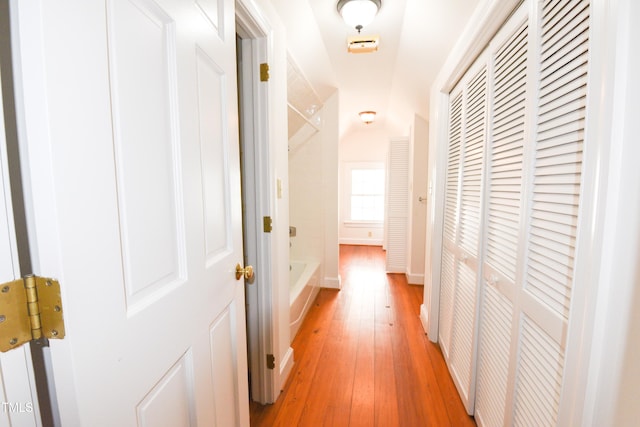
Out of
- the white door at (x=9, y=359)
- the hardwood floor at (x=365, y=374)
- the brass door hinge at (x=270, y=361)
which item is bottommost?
the hardwood floor at (x=365, y=374)

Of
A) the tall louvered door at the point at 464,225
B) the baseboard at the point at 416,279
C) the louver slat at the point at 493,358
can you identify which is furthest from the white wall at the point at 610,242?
the baseboard at the point at 416,279

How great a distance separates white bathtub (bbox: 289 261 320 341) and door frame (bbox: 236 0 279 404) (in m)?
0.63

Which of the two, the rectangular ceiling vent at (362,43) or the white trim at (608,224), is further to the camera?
the rectangular ceiling vent at (362,43)

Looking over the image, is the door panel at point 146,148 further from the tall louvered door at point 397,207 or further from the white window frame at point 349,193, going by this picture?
the white window frame at point 349,193

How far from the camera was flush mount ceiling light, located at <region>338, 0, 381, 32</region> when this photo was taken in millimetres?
1688

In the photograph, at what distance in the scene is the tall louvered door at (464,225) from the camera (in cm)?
148

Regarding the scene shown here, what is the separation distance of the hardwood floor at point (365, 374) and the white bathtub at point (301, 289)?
0.11 metres

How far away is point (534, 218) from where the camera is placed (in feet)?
3.10

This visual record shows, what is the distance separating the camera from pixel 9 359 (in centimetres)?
38

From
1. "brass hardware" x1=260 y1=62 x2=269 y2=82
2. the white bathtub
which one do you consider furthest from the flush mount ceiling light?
the white bathtub

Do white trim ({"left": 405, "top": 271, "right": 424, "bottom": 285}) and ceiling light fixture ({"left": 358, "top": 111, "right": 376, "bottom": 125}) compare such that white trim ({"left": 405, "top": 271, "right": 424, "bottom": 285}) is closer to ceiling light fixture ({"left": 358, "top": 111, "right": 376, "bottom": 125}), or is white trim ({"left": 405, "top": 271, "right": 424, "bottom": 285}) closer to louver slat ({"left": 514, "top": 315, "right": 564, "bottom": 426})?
ceiling light fixture ({"left": 358, "top": 111, "right": 376, "bottom": 125})

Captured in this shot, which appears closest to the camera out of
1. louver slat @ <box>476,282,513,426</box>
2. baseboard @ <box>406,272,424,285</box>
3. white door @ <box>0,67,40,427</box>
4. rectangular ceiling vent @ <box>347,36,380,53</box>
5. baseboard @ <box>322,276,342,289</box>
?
white door @ <box>0,67,40,427</box>

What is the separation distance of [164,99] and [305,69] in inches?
78.6

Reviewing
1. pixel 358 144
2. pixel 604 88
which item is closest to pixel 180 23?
pixel 604 88
